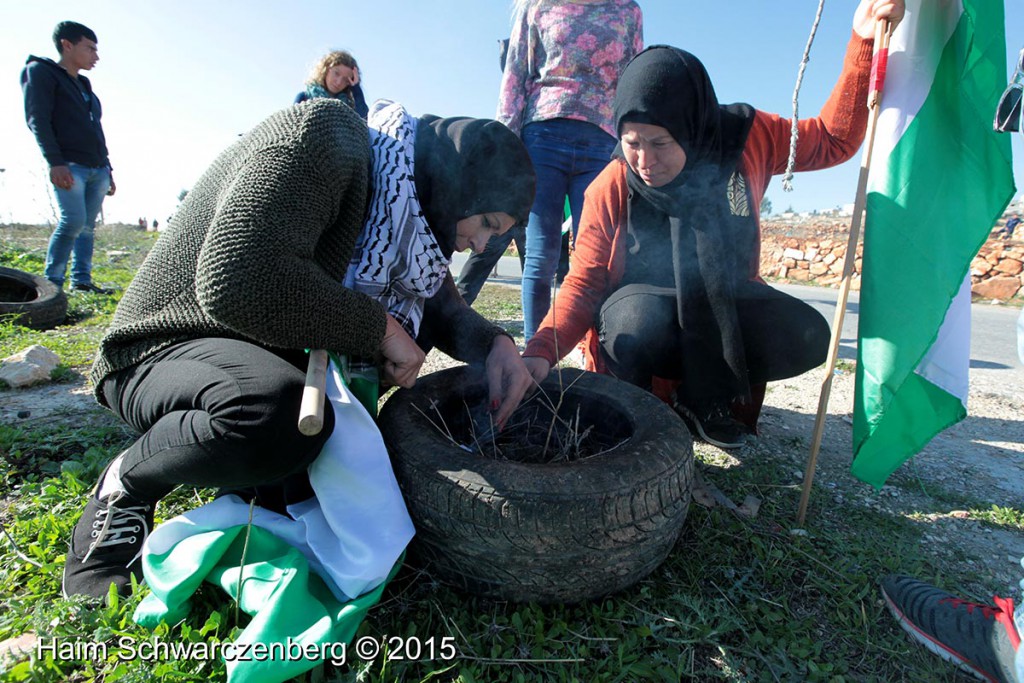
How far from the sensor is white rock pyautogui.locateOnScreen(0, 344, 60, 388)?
2.94 m

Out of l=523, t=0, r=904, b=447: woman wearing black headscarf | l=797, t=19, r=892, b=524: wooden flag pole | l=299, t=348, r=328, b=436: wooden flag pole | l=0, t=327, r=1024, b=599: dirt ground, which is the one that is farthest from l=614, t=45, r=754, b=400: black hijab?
l=299, t=348, r=328, b=436: wooden flag pole

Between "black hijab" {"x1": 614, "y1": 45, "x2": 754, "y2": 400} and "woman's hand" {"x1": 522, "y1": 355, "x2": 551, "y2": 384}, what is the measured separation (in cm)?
65

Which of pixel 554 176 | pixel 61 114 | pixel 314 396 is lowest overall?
pixel 314 396

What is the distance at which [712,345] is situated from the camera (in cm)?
238

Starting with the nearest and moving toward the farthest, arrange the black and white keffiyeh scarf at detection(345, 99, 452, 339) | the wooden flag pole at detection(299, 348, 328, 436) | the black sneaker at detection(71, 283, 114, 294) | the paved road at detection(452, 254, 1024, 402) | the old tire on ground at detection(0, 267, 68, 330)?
the wooden flag pole at detection(299, 348, 328, 436)
the black and white keffiyeh scarf at detection(345, 99, 452, 339)
the paved road at detection(452, 254, 1024, 402)
the old tire on ground at detection(0, 267, 68, 330)
the black sneaker at detection(71, 283, 114, 294)

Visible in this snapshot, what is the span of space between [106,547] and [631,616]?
4.84 ft

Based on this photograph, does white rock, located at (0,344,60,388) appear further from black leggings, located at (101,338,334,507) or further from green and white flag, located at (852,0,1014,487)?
green and white flag, located at (852,0,1014,487)

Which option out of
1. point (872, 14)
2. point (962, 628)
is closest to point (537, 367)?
point (962, 628)

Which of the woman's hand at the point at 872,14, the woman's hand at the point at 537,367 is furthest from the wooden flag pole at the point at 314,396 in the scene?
the woman's hand at the point at 872,14

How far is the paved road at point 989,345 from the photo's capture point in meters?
3.97

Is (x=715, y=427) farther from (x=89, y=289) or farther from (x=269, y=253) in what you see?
(x=89, y=289)

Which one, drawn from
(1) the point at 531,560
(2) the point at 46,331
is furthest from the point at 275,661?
(2) the point at 46,331

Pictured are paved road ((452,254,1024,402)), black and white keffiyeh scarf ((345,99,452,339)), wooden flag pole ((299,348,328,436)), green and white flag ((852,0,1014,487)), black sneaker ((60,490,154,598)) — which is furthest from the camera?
paved road ((452,254,1024,402))

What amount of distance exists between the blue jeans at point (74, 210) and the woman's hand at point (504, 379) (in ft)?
15.9
